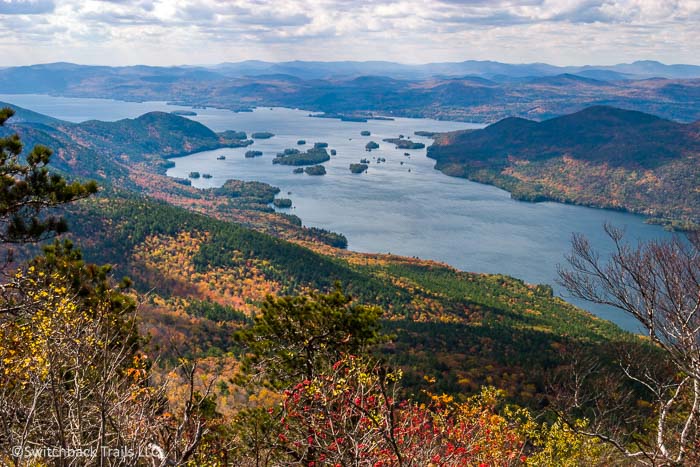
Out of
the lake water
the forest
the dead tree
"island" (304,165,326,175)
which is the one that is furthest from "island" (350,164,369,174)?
the dead tree

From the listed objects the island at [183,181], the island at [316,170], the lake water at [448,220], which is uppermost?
the island at [316,170]

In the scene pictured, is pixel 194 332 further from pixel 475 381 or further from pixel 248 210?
pixel 248 210

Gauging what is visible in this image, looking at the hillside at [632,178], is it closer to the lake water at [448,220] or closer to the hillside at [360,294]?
the lake water at [448,220]

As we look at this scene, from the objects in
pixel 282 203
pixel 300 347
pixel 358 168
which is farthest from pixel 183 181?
pixel 300 347

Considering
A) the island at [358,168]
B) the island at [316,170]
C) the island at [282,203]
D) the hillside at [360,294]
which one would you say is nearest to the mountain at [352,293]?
the hillside at [360,294]

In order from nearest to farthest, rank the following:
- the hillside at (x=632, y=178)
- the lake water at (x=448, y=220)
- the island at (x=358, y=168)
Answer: the lake water at (x=448, y=220) → the hillside at (x=632, y=178) → the island at (x=358, y=168)

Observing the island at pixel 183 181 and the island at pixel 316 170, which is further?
the island at pixel 316 170

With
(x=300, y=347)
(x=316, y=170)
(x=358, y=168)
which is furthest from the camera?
(x=358, y=168)

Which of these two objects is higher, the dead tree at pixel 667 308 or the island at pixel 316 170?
the dead tree at pixel 667 308

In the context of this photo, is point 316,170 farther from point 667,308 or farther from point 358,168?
point 667,308
